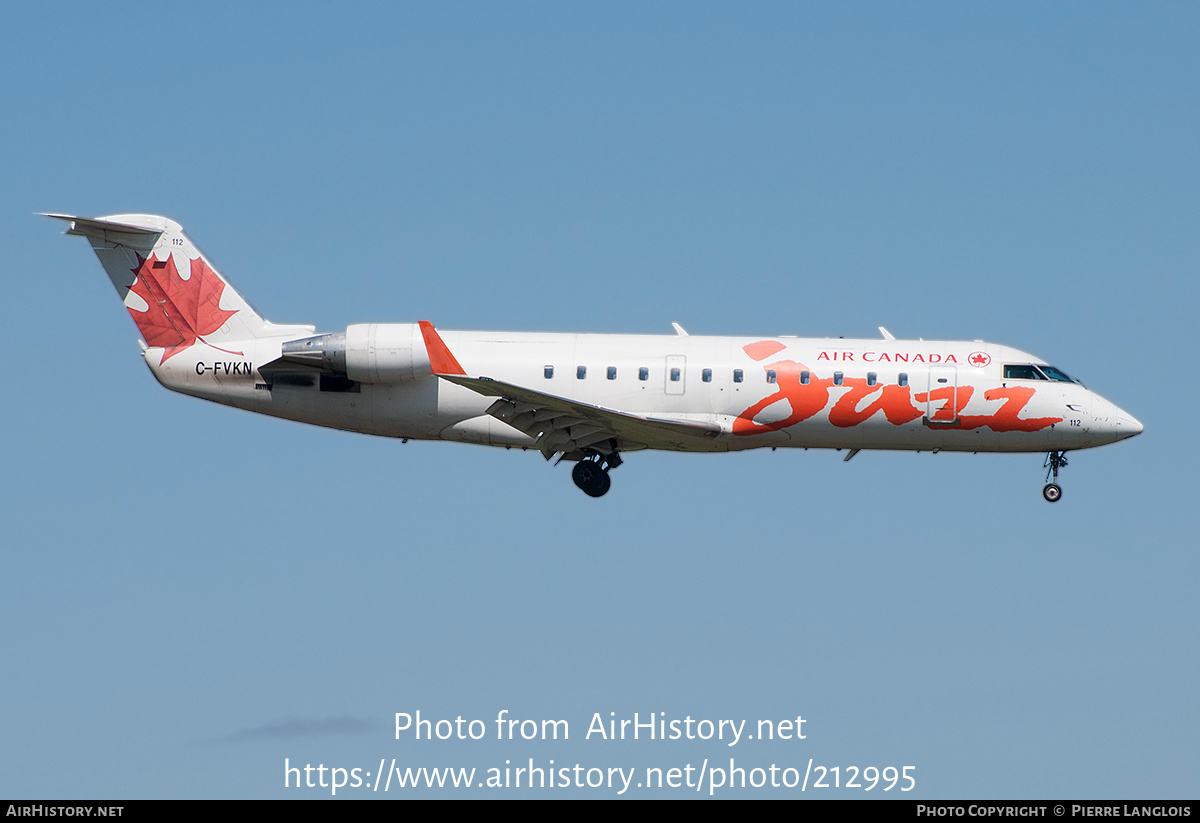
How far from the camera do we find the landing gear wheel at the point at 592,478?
3092 centimetres

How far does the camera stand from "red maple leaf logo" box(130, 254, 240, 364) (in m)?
31.8

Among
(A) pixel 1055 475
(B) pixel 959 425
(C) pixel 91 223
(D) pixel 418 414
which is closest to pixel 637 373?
(D) pixel 418 414

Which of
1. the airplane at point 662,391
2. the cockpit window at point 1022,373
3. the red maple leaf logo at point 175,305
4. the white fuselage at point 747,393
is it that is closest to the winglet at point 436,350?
the airplane at point 662,391

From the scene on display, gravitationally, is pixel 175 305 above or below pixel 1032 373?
above

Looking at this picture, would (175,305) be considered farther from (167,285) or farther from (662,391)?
(662,391)

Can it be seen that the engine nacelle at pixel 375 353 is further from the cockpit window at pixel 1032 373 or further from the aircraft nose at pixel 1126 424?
the aircraft nose at pixel 1126 424

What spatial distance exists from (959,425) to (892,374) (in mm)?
1943

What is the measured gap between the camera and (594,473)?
30.9m

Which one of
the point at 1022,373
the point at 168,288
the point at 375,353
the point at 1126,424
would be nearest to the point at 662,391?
the point at 375,353

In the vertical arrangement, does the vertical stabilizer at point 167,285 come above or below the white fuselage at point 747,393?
above

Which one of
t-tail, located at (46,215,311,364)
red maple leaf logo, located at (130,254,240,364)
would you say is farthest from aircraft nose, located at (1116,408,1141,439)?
red maple leaf logo, located at (130,254,240,364)

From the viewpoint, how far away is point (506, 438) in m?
30.7

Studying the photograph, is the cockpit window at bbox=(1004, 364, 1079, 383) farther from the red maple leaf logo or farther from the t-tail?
the red maple leaf logo

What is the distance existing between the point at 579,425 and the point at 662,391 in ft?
6.85
